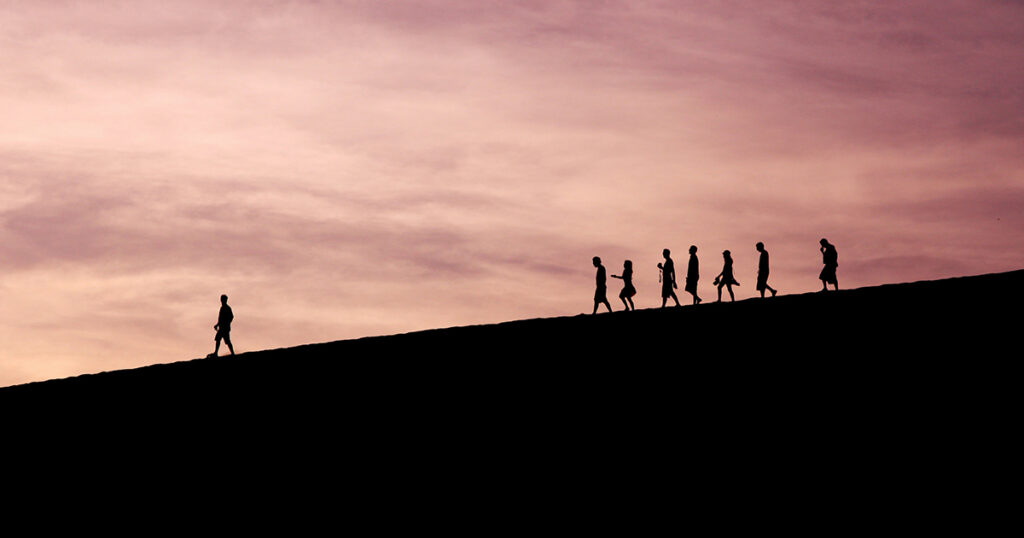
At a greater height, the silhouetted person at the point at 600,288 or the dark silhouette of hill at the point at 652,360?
the silhouetted person at the point at 600,288

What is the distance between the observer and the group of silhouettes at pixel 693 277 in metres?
26.6

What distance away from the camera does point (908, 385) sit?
19.1 m

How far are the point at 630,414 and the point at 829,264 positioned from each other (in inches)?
323

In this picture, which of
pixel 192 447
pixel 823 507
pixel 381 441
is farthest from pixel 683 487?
pixel 192 447

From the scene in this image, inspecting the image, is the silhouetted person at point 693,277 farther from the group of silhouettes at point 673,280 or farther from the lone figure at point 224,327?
the lone figure at point 224,327

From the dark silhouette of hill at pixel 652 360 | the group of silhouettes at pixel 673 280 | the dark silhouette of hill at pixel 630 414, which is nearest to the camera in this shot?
the dark silhouette of hill at pixel 630 414

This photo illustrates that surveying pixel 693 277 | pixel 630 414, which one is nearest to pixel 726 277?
pixel 693 277

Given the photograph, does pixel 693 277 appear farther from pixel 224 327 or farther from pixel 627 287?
pixel 224 327

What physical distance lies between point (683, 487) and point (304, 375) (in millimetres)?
10294

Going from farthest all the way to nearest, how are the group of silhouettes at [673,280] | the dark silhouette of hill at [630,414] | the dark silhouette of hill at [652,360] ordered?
the group of silhouettes at [673,280] → the dark silhouette of hill at [652,360] → the dark silhouette of hill at [630,414]

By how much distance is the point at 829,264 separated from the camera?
26594mm

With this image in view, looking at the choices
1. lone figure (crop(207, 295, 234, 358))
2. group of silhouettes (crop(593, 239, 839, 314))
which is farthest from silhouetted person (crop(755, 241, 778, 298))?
lone figure (crop(207, 295, 234, 358))

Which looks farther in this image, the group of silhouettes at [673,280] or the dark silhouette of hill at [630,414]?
the group of silhouettes at [673,280]

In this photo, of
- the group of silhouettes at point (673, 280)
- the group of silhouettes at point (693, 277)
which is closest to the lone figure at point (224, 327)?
the group of silhouettes at point (673, 280)
